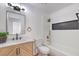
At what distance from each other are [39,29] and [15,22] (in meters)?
0.30

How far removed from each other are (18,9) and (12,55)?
53 centimetres

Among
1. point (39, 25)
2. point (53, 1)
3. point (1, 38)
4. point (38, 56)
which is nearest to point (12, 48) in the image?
point (1, 38)

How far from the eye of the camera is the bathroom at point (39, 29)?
3.15 ft

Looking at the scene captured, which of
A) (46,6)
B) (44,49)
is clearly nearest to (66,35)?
(44,49)

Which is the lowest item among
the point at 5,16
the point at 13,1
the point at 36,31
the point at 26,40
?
the point at 26,40

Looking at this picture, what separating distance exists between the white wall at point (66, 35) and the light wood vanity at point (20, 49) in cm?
28

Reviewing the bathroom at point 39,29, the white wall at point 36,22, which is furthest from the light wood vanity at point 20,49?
the white wall at point 36,22

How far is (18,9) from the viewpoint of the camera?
1018mm

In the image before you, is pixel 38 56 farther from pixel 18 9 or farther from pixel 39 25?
pixel 18 9

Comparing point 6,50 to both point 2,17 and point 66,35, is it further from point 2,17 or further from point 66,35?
point 66,35

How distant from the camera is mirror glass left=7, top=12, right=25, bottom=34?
38.5 inches

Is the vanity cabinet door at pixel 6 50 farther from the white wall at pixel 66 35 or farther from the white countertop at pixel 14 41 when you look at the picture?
the white wall at pixel 66 35

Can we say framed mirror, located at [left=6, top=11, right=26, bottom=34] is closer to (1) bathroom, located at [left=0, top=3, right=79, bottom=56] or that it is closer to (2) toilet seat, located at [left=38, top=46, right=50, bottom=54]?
(1) bathroom, located at [left=0, top=3, right=79, bottom=56]

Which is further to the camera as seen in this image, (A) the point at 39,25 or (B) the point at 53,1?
(A) the point at 39,25
